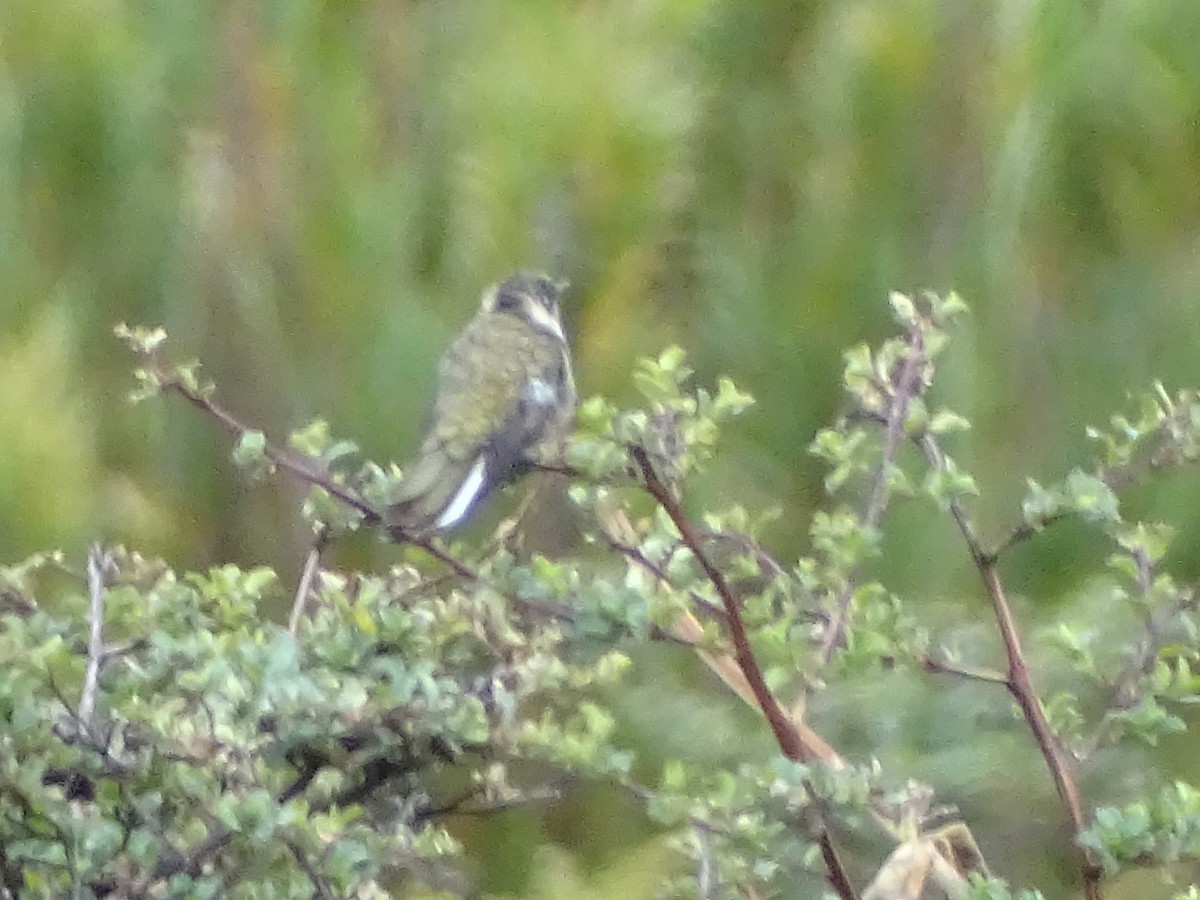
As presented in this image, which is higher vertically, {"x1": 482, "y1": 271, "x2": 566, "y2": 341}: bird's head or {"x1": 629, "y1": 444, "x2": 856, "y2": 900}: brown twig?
{"x1": 482, "y1": 271, "x2": 566, "y2": 341}: bird's head

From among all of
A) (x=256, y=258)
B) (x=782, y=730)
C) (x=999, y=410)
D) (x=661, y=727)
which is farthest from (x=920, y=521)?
(x=256, y=258)

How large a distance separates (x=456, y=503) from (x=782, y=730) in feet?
0.91

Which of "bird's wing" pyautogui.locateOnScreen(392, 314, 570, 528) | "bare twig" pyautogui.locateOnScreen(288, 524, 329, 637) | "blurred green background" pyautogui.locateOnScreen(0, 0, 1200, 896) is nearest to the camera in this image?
"bare twig" pyautogui.locateOnScreen(288, 524, 329, 637)

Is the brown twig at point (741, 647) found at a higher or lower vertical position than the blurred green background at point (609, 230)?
lower

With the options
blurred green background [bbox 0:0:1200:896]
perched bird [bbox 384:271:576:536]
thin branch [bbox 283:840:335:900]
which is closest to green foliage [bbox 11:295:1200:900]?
thin branch [bbox 283:840:335:900]

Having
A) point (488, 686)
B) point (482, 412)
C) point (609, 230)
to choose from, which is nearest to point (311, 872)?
point (488, 686)

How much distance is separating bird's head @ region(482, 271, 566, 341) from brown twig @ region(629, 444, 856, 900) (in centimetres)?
38

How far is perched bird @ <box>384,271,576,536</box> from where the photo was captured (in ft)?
2.72

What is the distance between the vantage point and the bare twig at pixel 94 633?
577mm

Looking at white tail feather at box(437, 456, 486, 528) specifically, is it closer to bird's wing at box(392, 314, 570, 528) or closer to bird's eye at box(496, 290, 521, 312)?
bird's wing at box(392, 314, 570, 528)

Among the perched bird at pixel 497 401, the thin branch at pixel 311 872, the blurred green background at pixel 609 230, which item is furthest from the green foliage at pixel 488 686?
the blurred green background at pixel 609 230

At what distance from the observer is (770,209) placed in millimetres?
1012

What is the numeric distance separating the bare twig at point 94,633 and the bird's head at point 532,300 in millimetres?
338

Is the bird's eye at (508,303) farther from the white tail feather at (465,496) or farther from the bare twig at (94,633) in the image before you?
the bare twig at (94,633)
